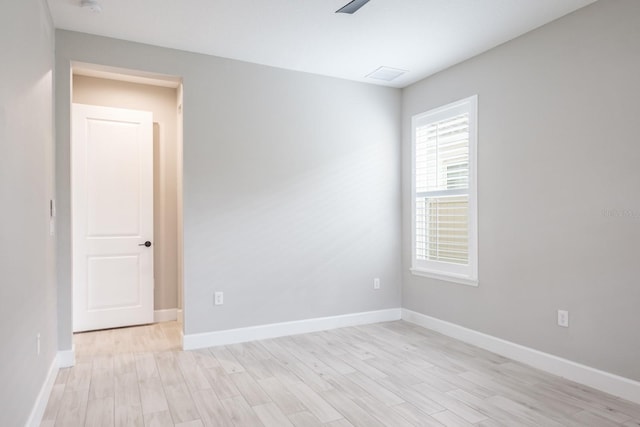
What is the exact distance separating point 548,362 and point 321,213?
7.71ft

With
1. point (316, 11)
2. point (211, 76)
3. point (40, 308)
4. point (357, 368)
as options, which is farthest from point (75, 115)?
point (357, 368)

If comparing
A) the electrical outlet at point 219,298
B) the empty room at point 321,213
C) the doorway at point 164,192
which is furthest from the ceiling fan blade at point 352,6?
the electrical outlet at point 219,298

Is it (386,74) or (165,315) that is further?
(165,315)

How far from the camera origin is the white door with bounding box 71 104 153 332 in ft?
13.7

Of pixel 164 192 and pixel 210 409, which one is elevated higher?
pixel 164 192

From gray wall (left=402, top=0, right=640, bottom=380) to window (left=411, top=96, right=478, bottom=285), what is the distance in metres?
0.12

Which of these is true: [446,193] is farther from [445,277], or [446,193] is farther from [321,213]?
[321,213]

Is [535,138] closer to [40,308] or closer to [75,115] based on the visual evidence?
[40,308]

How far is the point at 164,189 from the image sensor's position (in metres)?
4.71

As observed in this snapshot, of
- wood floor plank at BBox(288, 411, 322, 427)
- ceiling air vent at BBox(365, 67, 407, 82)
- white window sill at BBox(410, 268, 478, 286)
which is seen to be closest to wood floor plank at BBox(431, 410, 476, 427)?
wood floor plank at BBox(288, 411, 322, 427)

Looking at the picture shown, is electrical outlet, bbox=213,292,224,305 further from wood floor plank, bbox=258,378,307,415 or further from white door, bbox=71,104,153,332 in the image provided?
white door, bbox=71,104,153,332

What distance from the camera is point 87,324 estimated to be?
4.19 m

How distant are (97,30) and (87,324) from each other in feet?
9.21

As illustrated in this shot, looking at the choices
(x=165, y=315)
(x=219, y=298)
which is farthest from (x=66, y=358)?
(x=165, y=315)
